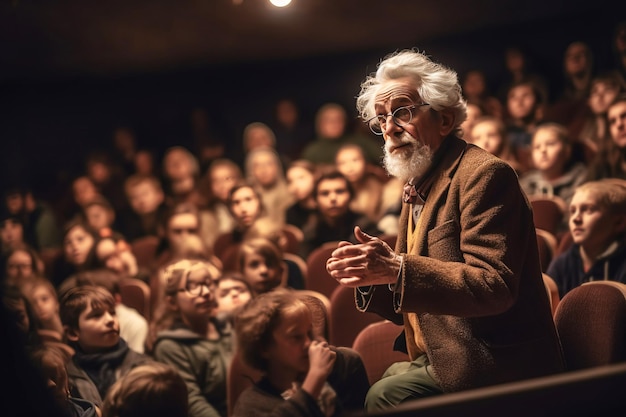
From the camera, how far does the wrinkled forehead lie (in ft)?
5.38

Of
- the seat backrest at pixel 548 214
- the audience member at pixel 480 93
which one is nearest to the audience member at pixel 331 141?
the audience member at pixel 480 93

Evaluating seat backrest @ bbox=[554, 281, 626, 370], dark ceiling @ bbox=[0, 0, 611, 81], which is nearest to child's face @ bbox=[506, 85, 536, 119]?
dark ceiling @ bbox=[0, 0, 611, 81]

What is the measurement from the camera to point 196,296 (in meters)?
2.46

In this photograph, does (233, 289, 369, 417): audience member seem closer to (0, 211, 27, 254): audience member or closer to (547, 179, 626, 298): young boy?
(547, 179, 626, 298): young boy

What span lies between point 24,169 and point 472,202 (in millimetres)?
4797

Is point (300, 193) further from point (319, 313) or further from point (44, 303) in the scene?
point (319, 313)

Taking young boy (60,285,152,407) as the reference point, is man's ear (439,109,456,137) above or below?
above

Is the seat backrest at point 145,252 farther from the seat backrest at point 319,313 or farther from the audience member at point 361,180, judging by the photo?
the seat backrest at point 319,313

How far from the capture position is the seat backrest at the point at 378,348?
75.4 inches

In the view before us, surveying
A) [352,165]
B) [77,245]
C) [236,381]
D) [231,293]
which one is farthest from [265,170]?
[236,381]

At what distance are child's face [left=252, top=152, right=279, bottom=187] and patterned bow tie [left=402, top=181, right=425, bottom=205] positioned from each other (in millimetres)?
2762

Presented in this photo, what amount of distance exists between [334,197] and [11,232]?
174 centimetres

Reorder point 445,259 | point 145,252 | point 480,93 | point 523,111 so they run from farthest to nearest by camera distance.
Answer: point 480,93, point 523,111, point 145,252, point 445,259

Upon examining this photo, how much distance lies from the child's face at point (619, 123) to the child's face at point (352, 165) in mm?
1267
